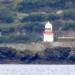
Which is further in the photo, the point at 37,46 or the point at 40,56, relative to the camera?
the point at 37,46

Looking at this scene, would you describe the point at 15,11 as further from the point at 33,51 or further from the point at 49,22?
the point at 33,51

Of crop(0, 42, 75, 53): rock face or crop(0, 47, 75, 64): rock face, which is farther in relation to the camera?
crop(0, 42, 75, 53): rock face

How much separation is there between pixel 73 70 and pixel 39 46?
6.45 m

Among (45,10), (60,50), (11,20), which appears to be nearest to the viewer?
(60,50)

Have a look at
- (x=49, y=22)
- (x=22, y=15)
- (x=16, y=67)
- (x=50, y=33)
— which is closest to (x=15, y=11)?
(x=22, y=15)

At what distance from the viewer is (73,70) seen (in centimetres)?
1802

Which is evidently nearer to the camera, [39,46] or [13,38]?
[39,46]

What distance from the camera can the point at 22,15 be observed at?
99.3 feet

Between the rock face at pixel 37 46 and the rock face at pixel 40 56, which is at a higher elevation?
the rock face at pixel 37 46

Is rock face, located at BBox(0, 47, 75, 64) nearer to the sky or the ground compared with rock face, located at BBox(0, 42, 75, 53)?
nearer to the ground

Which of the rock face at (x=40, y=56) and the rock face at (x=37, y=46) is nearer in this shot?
the rock face at (x=40, y=56)

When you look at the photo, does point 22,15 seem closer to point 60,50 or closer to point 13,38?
point 13,38

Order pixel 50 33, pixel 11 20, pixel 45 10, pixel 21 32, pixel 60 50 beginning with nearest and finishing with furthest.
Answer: pixel 60 50 → pixel 50 33 → pixel 21 32 → pixel 11 20 → pixel 45 10

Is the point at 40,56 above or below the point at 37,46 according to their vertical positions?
below
